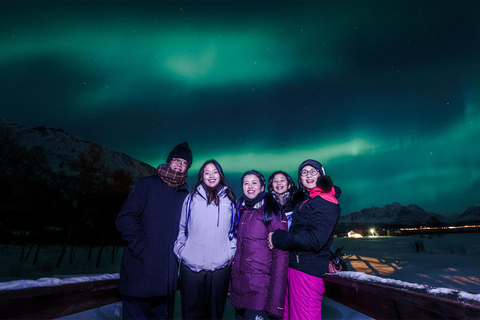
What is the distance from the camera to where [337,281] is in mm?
2574

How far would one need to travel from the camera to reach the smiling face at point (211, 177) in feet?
9.71

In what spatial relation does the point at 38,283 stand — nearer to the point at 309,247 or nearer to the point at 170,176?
the point at 170,176

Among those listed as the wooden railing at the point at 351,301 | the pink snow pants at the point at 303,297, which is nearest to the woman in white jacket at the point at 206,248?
the pink snow pants at the point at 303,297

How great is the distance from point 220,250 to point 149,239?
787 millimetres

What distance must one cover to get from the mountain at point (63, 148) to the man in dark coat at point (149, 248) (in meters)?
87.3

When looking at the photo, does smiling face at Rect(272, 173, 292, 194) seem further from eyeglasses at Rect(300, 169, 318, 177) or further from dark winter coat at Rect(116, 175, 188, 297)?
dark winter coat at Rect(116, 175, 188, 297)

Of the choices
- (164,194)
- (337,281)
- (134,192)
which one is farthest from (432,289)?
(134,192)

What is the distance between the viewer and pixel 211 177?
298cm

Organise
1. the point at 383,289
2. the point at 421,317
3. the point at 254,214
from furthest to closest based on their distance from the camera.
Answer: the point at 254,214
the point at 383,289
the point at 421,317

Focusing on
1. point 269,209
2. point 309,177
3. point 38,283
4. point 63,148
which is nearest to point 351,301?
point 269,209

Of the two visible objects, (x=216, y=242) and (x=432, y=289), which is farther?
(x=216, y=242)

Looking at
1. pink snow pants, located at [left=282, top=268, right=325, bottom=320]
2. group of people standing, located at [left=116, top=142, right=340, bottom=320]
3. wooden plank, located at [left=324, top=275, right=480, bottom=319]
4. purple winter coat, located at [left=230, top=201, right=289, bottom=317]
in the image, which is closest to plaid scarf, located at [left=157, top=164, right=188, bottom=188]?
group of people standing, located at [left=116, top=142, right=340, bottom=320]

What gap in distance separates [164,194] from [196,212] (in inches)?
18.9

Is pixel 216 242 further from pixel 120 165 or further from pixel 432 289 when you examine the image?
pixel 120 165
